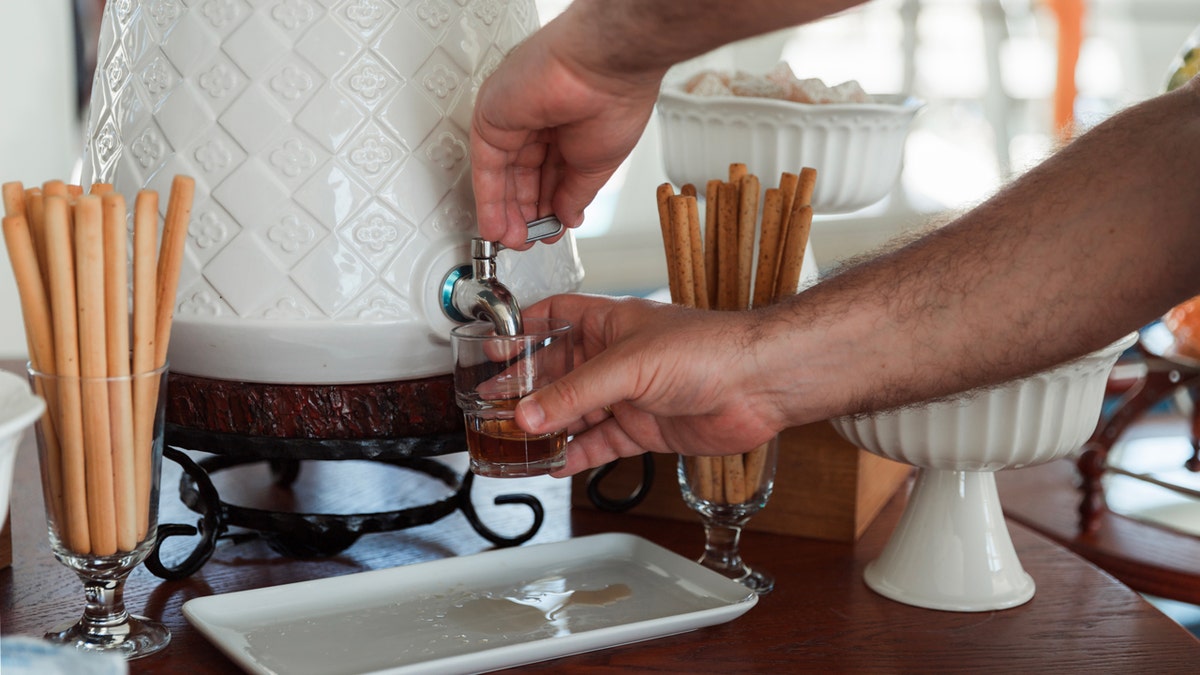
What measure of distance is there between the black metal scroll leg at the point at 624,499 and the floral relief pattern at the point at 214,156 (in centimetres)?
44

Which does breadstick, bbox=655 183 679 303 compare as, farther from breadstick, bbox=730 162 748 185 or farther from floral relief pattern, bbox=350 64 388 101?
floral relief pattern, bbox=350 64 388 101

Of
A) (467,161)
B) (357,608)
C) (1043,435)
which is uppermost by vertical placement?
(467,161)

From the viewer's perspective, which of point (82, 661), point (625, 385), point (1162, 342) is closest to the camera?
point (82, 661)

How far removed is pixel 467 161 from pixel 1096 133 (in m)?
0.51

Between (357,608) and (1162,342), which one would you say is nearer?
(357,608)

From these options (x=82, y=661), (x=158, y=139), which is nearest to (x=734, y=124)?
(x=158, y=139)

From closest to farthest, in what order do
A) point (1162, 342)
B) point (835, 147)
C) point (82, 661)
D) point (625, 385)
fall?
point (82, 661) < point (625, 385) < point (835, 147) < point (1162, 342)

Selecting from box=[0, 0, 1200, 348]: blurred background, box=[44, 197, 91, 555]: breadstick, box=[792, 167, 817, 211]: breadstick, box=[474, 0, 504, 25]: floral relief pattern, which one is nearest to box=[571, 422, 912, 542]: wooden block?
box=[792, 167, 817, 211]: breadstick

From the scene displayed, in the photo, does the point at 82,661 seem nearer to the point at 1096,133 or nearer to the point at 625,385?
the point at 625,385

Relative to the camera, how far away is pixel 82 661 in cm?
48

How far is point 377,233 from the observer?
2.94ft

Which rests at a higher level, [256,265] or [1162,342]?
[256,265]

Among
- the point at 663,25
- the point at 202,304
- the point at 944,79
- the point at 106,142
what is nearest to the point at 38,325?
the point at 202,304

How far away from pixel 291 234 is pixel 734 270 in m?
0.36
